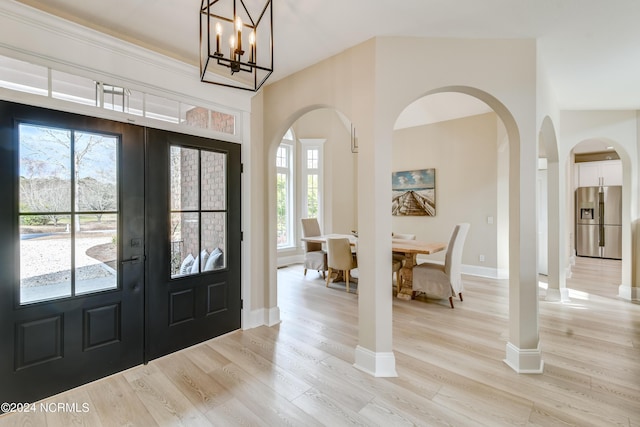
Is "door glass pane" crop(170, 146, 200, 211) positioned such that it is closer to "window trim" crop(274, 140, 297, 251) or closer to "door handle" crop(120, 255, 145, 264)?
"door handle" crop(120, 255, 145, 264)

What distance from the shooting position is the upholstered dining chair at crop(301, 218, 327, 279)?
17.8 ft

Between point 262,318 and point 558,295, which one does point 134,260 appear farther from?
point 558,295

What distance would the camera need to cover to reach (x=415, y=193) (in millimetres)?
6367

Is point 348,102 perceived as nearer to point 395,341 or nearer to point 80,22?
point 80,22

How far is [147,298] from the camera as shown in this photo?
2.59 metres

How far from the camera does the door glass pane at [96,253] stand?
226 centimetres

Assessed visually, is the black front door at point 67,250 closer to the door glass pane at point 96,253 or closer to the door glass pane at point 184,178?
the door glass pane at point 96,253

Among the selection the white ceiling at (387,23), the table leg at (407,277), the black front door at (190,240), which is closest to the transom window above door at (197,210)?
the black front door at (190,240)

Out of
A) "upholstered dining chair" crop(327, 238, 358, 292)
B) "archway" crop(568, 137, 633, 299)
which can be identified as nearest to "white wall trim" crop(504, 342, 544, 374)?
"upholstered dining chair" crop(327, 238, 358, 292)

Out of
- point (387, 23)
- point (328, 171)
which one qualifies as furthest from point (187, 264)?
point (328, 171)

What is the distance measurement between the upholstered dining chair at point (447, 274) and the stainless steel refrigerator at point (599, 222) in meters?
6.28

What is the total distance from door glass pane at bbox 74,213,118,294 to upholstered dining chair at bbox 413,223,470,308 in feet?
12.2

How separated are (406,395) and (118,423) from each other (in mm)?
1990

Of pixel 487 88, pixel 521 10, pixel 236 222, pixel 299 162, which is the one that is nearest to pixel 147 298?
pixel 236 222
